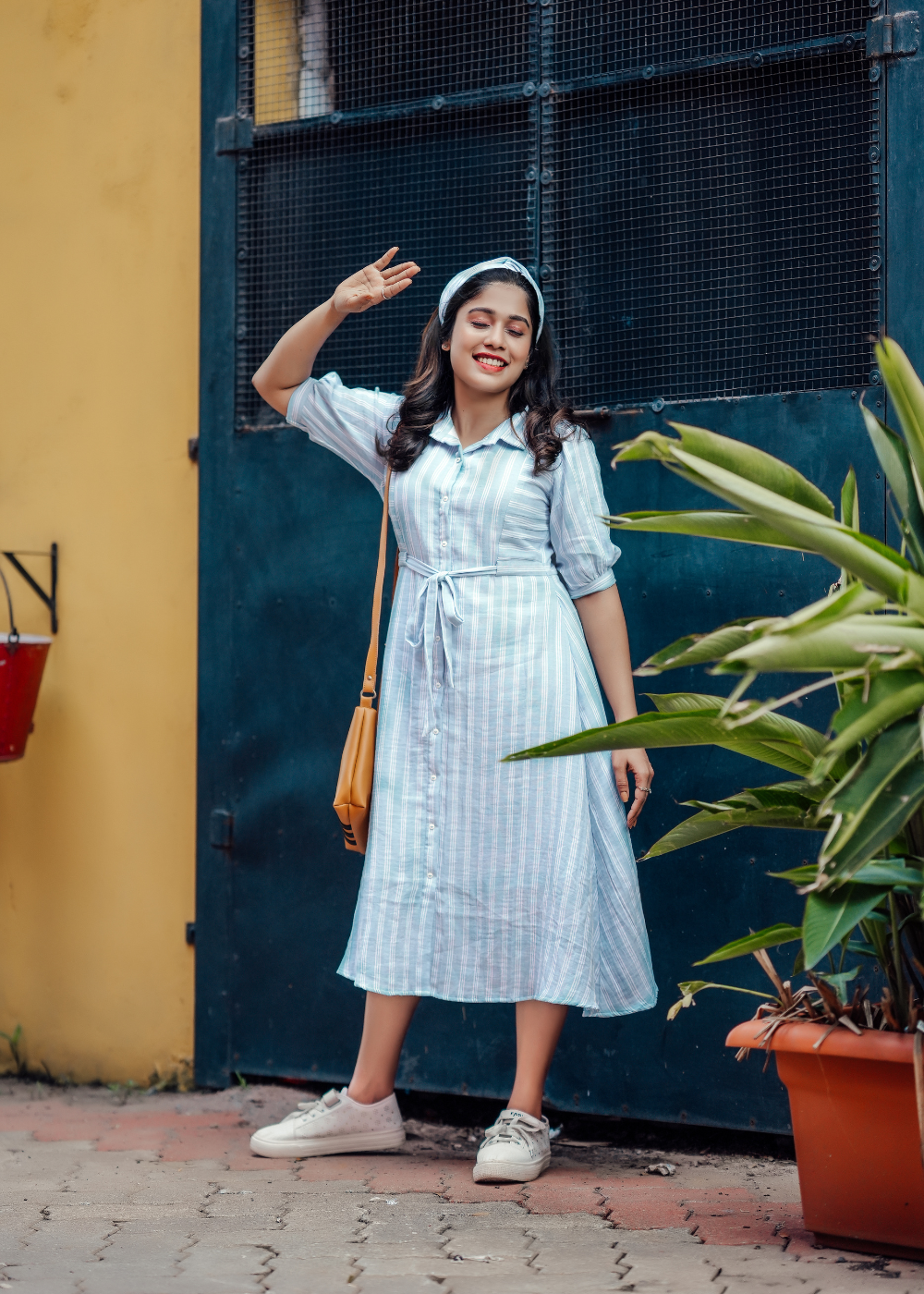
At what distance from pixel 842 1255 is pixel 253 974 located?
6.08 feet

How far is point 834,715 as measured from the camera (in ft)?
7.88

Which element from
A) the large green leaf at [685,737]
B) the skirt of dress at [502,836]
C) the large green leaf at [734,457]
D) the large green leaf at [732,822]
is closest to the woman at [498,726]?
the skirt of dress at [502,836]

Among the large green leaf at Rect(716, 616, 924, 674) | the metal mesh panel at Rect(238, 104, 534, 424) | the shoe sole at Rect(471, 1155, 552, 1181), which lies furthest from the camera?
the metal mesh panel at Rect(238, 104, 534, 424)

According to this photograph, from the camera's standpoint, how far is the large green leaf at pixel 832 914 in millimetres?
2314

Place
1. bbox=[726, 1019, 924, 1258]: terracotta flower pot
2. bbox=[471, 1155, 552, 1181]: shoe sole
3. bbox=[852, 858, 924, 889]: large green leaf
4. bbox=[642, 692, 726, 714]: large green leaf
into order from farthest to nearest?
bbox=[471, 1155, 552, 1181]: shoe sole < bbox=[642, 692, 726, 714]: large green leaf < bbox=[726, 1019, 924, 1258]: terracotta flower pot < bbox=[852, 858, 924, 889]: large green leaf

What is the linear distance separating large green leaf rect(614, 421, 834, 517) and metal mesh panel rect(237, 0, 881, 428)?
1051 millimetres

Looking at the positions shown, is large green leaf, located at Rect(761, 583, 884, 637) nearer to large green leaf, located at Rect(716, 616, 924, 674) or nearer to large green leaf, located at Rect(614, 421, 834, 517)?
large green leaf, located at Rect(716, 616, 924, 674)

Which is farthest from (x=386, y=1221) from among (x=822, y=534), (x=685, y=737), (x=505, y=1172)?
(x=822, y=534)

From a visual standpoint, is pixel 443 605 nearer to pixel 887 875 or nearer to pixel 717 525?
pixel 717 525

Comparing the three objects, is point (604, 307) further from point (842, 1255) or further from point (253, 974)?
point (842, 1255)

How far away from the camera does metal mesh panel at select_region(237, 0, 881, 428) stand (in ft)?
11.3

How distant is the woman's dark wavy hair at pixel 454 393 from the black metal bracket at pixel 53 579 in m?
1.37

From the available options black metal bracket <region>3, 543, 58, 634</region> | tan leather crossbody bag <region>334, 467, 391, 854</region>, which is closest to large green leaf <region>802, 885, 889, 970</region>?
tan leather crossbody bag <region>334, 467, 391, 854</region>

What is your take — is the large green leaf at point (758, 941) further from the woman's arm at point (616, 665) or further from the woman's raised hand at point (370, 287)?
the woman's raised hand at point (370, 287)
